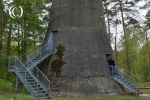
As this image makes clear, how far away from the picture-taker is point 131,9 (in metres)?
31.4

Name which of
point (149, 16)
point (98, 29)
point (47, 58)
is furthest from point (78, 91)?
point (149, 16)

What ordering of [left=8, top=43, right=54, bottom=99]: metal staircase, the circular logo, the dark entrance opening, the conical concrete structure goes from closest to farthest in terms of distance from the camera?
[left=8, top=43, right=54, bottom=99]: metal staircase < the conical concrete structure < the circular logo < the dark entrance opening

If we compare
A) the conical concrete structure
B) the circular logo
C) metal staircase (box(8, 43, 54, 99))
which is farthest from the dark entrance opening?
the circular logo

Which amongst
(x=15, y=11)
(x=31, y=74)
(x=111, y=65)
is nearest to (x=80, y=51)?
(x=111, y=65)

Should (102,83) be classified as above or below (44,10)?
below

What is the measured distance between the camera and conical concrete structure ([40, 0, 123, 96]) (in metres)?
16.0

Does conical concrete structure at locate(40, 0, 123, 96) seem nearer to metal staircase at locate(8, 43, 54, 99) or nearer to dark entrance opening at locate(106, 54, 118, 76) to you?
dark entrance opening at locate(106, 54, 118, 76)

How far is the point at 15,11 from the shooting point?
58.1 feet

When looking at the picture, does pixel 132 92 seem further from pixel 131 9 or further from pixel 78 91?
pixel 131 9

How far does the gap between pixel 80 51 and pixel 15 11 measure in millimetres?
5866

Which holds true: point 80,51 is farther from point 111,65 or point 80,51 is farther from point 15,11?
point 15,11

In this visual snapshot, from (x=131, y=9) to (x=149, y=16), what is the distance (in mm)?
5278

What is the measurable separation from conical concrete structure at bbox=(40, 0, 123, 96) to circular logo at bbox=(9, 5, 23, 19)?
255 centimetres

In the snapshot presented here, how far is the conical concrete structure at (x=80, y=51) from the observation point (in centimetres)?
1602
